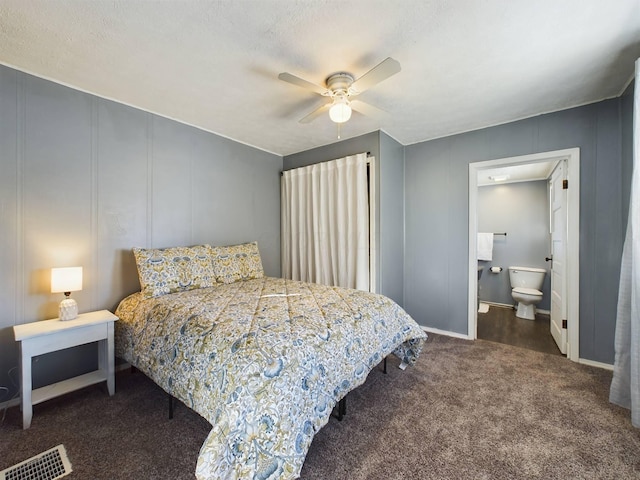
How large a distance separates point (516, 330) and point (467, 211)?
5.84 feet

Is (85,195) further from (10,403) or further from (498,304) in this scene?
(498,304)

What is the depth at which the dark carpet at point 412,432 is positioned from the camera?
1.46 meters

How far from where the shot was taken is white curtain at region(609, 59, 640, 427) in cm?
174

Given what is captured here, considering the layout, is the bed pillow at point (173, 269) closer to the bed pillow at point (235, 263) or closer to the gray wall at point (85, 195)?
the bed pillow at point (235, 263)

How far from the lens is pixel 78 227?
7.64 ft

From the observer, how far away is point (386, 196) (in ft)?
10.9

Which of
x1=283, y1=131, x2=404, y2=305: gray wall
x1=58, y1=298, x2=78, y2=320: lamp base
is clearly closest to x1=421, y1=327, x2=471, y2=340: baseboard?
x1=283, y1=131, x2=404, y2=305: gray wall

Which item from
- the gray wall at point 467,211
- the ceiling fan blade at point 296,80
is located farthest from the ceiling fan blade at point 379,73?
the gray wall at point 467,211

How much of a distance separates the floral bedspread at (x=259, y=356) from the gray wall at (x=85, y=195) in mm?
491

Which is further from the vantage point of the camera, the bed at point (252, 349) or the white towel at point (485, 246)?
the white towel at point (485, 246)

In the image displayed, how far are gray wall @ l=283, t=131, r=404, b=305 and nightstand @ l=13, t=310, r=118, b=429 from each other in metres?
2.61

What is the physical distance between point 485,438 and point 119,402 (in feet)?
8.29

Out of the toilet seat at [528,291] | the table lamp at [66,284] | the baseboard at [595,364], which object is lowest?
the baseboard at [595,364]

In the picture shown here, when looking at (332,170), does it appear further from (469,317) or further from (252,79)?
(469,317)
